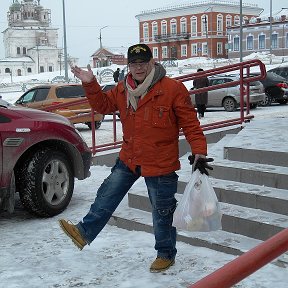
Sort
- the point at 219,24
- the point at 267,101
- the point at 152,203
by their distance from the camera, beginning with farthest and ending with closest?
the point at 219,24 < the point at 267,101 < the point at 152,203

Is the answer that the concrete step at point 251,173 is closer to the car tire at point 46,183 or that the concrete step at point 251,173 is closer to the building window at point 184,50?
the car tire at point 46,183

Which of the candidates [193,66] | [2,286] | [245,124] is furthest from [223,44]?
[2,286]

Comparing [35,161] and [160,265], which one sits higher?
[35,161]

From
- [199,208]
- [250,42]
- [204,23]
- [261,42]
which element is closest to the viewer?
[199,208]

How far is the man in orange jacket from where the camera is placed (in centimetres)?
347

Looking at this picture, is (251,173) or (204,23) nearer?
(251,173)

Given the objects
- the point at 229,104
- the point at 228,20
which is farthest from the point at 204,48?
the point at 229,104

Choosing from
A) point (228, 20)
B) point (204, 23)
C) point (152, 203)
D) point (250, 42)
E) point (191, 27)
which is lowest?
point (152, 203)

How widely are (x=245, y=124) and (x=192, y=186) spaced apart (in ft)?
15.2

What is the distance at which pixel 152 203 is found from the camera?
12.1 ft

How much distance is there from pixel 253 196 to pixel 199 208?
1.26 meters

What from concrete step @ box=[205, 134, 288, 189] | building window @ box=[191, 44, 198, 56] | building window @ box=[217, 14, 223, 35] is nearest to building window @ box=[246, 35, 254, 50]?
building window @ box=[217, 14, 223, 35]

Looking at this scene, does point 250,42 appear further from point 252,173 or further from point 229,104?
point 252,173

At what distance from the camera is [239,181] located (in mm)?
5098
